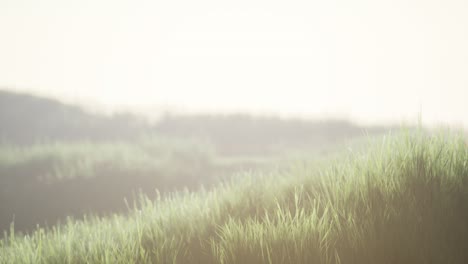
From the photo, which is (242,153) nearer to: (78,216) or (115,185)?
(115,185)

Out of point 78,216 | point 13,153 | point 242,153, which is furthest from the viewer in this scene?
point 242,153

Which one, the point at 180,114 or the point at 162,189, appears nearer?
the point at 162,189

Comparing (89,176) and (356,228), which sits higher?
(356,228)

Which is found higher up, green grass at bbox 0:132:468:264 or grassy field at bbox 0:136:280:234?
green grass at bbox 0:132:468:264

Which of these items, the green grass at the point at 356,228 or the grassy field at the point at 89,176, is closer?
the green grass at the point at 356,228

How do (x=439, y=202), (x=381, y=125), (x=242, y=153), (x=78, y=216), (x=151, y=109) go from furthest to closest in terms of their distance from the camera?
(x=151, y=109)
(x=381, y=125)
(x=242, y=153)
(x=78, y=216)
(x=439, y=202)

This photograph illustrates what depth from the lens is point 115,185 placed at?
6.05 meters

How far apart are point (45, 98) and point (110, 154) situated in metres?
5.68

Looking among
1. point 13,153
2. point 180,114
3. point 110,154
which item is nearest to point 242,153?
point 180,114

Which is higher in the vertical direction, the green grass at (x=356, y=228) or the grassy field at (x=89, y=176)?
the green grass at (x=356, y=228)

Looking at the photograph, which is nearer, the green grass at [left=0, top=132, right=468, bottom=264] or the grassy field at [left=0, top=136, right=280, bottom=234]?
the green grass at [left=0, top=132, right=468, bottom=264]

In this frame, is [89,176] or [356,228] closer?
[356,228]

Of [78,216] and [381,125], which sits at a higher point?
[381,125]

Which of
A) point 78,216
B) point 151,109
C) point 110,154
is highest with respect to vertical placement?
point 151,109
